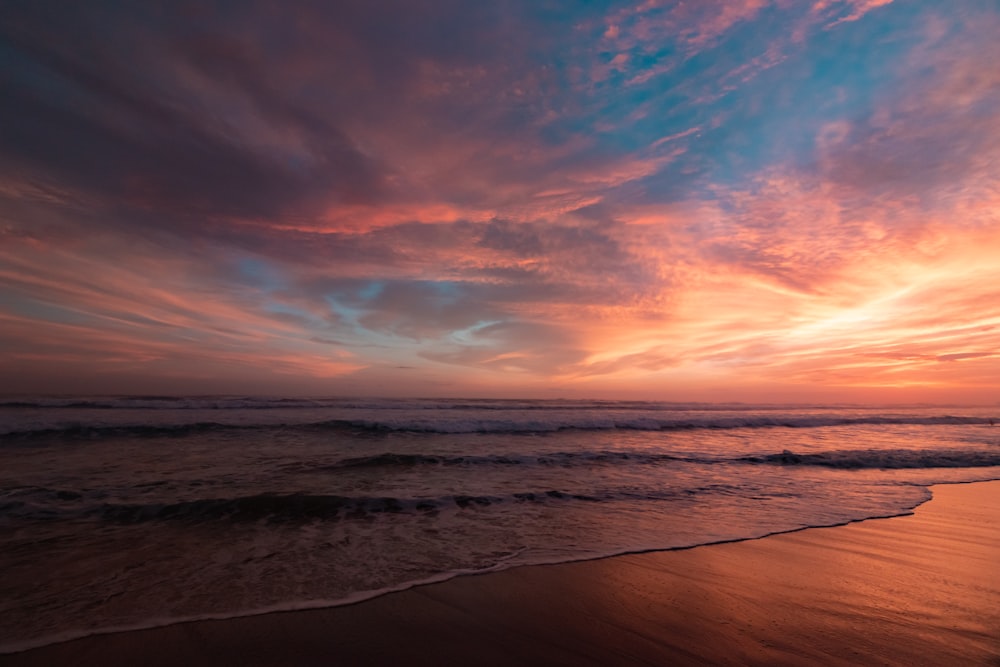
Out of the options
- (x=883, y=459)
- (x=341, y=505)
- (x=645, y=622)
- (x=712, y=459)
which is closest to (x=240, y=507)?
(x=341, y=505)

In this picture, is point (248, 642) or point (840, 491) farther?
point (840, 491)

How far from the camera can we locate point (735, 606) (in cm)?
476

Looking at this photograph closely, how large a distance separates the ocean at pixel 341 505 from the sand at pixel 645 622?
41 cm

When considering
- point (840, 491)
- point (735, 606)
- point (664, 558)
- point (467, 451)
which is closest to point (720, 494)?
point (840, 491)

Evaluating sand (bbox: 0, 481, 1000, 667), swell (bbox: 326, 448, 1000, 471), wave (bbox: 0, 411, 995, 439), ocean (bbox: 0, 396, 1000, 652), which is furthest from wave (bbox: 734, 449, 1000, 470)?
wave (bbox: 0, 411, 995, 439)

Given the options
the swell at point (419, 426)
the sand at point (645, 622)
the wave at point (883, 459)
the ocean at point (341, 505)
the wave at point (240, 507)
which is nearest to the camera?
the sand at point (645, 622)

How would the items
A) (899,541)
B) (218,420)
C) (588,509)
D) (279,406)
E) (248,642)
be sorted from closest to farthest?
1. (248,642)
2. (899,541)
3. (588,509)
4. (218,420)
5. (279,406)

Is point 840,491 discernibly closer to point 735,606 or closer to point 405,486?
point 735,606

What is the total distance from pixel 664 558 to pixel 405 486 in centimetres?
637

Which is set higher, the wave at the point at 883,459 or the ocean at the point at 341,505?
the wave at the point at 883,459

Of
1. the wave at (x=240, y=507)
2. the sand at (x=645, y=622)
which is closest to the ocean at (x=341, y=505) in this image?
the wave at (x=240, y=507)

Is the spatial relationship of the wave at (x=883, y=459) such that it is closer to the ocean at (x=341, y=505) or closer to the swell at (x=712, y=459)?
the swell at (x=712, y=459)

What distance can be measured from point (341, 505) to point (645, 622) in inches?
252

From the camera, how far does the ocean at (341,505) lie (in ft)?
16.6
